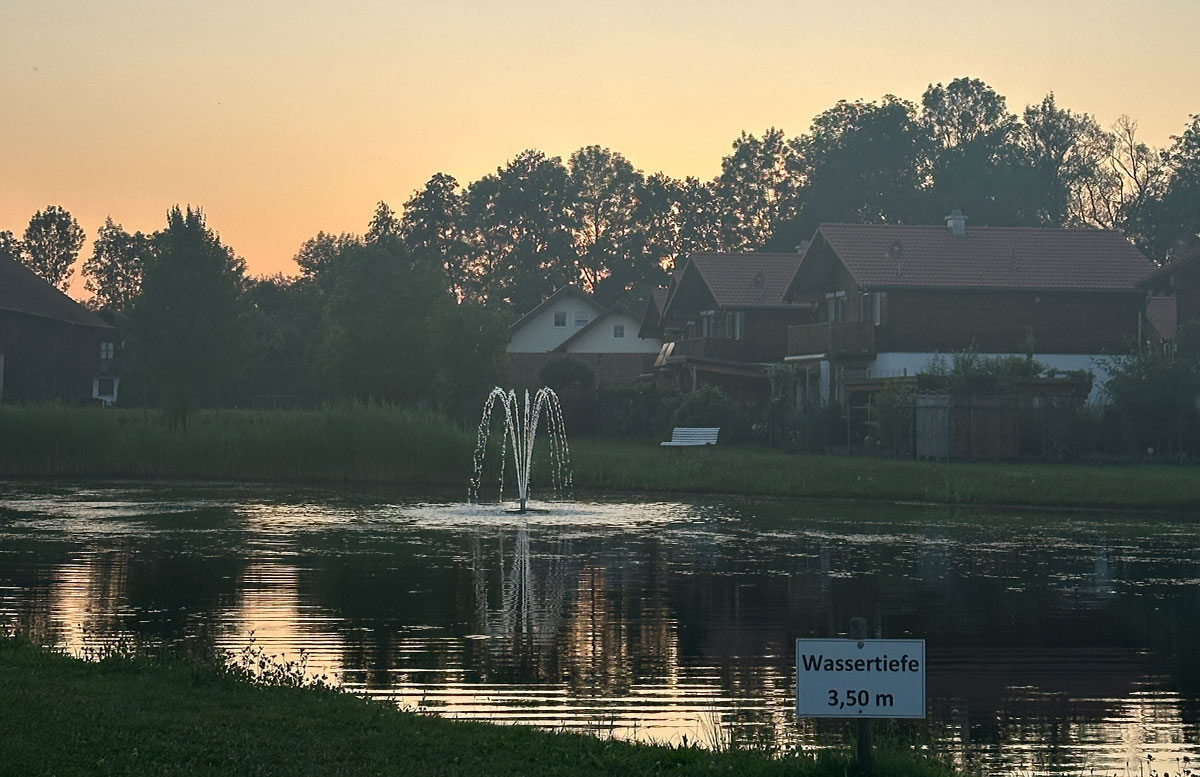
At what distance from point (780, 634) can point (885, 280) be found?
47.4 meters

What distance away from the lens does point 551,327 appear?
10631 centimetres

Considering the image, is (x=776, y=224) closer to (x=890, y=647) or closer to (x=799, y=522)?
(x=799, y=522)

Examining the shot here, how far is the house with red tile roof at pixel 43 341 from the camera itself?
88.0 m

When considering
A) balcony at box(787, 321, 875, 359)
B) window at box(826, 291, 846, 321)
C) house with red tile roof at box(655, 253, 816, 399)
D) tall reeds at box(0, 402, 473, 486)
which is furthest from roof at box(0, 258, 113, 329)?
balcony at box(787, 321, 875, 359)

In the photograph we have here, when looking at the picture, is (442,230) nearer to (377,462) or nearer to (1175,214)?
(1175,214)

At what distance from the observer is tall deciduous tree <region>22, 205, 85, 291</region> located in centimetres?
15912

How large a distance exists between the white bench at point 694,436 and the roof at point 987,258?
1209cm

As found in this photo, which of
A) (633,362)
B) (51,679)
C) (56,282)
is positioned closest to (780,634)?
(51,679)

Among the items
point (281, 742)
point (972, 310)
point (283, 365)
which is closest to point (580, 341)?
point (283, 365)

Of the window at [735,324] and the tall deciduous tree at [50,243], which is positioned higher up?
the tall deciduous tree at [50,243]

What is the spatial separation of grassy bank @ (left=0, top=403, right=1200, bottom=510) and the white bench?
644cm

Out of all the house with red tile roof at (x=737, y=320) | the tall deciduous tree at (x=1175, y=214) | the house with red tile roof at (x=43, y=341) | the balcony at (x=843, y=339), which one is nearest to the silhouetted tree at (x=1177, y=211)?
the tall deciduous tree at (x=1175, y=214)

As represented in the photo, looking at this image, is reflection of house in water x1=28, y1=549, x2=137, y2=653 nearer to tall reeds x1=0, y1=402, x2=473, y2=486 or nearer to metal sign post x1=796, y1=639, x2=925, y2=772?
metal sign post x1=796, y1=639, x2=925, y2=772

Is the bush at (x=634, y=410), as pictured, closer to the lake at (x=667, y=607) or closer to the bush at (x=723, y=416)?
the bush at (x=723, y=416)
